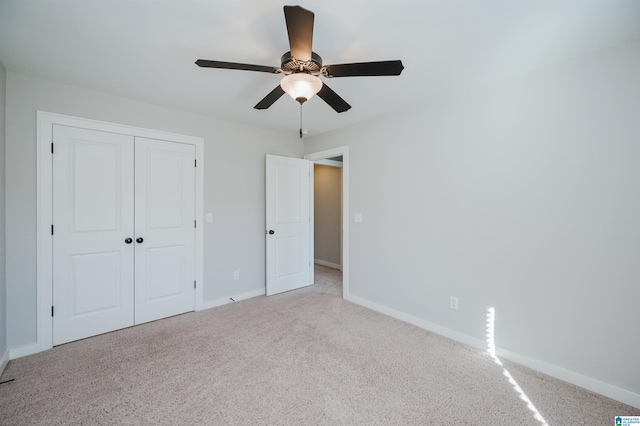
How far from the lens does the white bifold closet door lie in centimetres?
255

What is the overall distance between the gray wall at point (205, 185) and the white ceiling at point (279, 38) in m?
0.23

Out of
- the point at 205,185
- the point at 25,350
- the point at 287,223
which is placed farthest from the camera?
the point at 287,223

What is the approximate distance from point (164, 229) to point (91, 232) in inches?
25.2

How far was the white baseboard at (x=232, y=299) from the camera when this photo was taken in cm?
342

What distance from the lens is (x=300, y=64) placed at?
1.64 meters

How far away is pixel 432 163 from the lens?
2840 millimetres

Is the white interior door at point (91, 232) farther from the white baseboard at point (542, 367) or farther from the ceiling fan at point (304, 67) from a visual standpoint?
the white baseboard at point (542, 367)

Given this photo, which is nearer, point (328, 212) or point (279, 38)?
point (279, 38)

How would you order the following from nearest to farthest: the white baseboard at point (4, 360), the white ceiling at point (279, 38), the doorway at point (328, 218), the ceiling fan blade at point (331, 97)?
the white ceiling at point (279, 38)
the ceiling fan blade at point (331, 97)
the white baseboard at point (4, 360)
the doorway at point (328, 218)

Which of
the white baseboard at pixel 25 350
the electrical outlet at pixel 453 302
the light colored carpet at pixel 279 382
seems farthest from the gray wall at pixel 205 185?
the electrical outlet at pixel 453 302

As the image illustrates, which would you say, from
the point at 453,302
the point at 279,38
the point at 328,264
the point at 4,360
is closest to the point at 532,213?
the point at 453,302

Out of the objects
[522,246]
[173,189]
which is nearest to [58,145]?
[173,189]

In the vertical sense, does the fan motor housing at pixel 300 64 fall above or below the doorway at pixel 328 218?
above

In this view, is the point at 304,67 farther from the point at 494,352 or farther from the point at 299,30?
the point at 494,352
